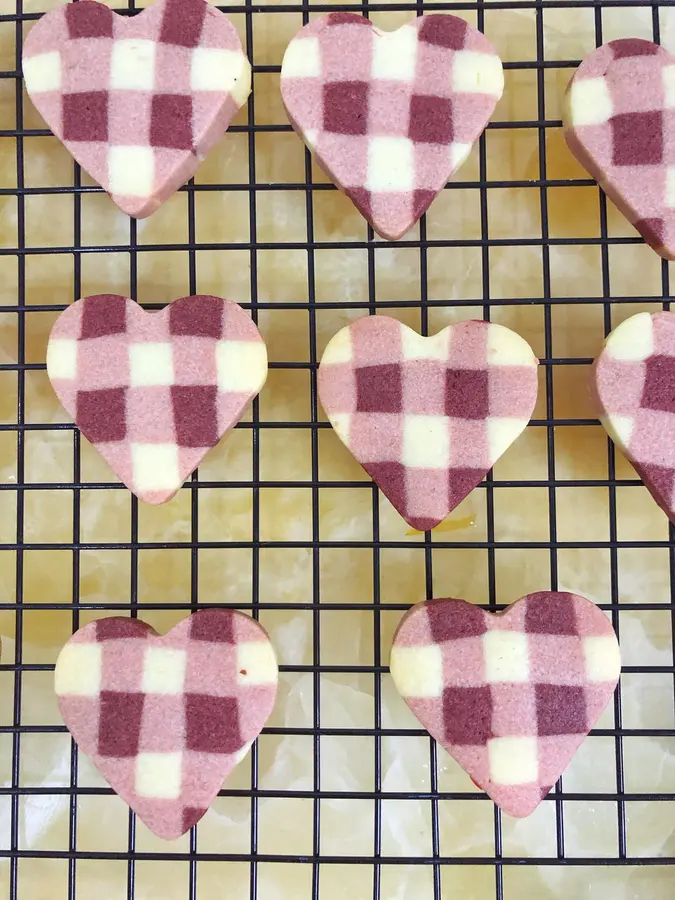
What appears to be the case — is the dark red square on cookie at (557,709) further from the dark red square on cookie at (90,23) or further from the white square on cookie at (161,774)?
the dark red square on cookie at (90,23)

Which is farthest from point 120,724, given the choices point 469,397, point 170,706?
point 469,397

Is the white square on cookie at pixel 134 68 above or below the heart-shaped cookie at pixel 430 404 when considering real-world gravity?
above

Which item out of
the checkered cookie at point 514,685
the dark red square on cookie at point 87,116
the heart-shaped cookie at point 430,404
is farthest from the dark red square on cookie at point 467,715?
the dark red square on cookie at point 87,116

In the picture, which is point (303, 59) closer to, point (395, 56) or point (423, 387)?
point (395, 56)

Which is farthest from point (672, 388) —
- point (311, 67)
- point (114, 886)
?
point (114, 886)

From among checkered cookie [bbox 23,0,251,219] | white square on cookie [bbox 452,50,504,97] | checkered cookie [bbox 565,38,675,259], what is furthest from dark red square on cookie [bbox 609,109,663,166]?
checkered cookie [bbox 23,0,251,219]

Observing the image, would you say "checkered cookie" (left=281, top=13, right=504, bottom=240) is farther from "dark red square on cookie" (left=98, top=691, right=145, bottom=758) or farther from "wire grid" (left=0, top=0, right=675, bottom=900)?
"dark red square on cookie" (left=98, top=691, right=145, bottom=758)

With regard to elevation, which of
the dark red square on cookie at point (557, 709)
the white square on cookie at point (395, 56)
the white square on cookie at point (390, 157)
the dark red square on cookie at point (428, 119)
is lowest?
the dark red square on cookie at point (557, 709)
